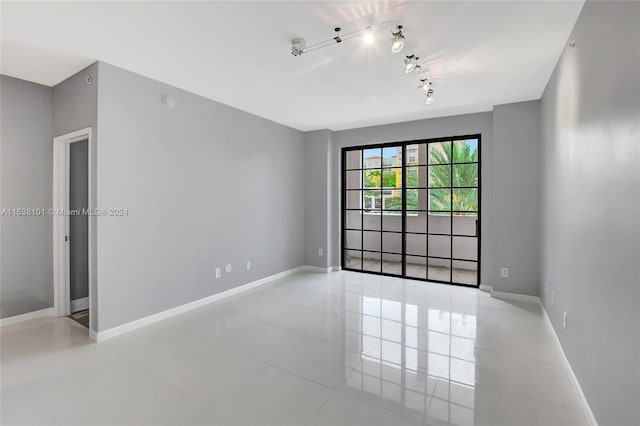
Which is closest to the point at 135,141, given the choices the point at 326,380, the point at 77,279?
the point at 77,279

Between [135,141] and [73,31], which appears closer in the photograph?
[73,31]

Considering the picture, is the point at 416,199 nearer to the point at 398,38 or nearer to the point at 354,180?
the point at 354,180

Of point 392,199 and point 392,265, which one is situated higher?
point 392,199

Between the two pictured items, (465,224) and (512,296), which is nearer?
(512,296)

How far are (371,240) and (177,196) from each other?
4457 millimetres

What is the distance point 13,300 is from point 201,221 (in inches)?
84.1

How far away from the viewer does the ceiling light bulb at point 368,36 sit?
7.72 ft

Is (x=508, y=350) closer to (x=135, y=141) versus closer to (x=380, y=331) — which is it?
(x=380, y=331)

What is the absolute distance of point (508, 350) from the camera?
2.79 metres

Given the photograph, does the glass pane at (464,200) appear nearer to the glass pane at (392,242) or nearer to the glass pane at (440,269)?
the glass pane at (440,269)

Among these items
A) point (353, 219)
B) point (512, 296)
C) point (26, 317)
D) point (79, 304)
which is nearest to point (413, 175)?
point (353, 219)

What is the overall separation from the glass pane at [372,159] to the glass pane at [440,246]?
2.15m

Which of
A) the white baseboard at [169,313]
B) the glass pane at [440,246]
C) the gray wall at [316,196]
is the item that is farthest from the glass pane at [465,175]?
the white baseboard at [169,313]

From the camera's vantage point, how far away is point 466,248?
6254 mm
